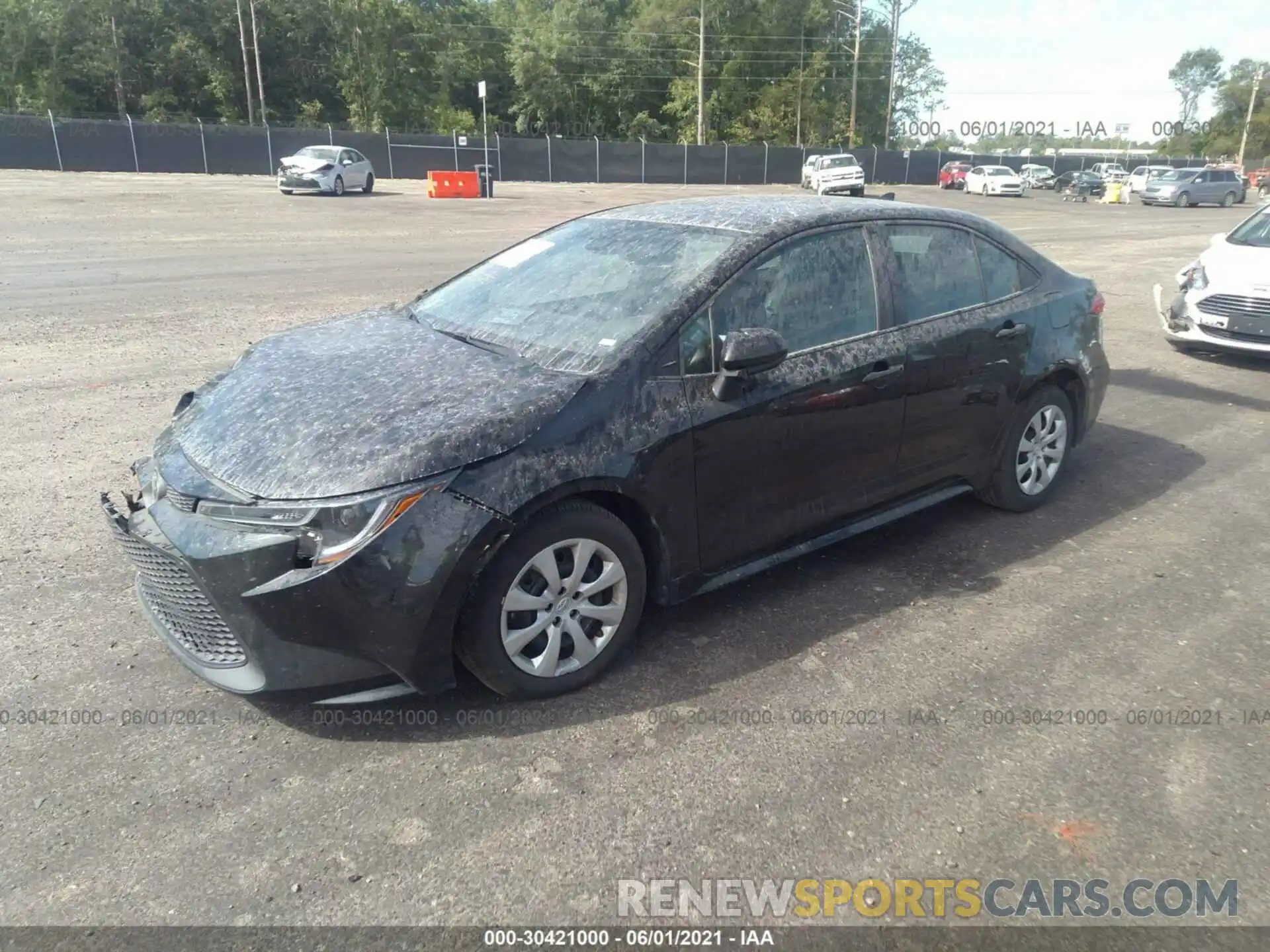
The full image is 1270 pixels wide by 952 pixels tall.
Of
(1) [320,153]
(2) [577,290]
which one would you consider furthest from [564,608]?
(1) [320,153]

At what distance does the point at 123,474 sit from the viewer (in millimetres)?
5141

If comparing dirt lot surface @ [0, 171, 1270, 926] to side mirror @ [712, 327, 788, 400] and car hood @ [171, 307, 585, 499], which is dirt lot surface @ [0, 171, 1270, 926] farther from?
side mirror @ [712, 327, 788, 400]

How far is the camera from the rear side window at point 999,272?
4.72 m

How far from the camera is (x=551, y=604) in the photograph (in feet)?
10.4

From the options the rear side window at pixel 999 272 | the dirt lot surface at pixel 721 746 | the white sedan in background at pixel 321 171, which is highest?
the white sedan in background at pixel 321 171

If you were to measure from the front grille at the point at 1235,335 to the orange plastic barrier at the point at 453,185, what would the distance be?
26.2 meters

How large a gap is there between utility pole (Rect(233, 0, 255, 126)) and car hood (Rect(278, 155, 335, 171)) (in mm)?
29827

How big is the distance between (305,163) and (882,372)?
2820cm

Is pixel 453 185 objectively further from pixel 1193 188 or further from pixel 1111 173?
pixel 1111 173

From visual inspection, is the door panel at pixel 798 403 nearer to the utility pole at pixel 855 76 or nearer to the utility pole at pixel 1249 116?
the utility pole at pixel 855 76

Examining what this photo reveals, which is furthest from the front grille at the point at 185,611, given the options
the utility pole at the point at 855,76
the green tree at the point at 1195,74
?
the green tree at the point at 1195,74

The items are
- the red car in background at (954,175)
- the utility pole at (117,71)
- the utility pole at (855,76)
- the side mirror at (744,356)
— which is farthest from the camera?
the utility pole at (855,76)

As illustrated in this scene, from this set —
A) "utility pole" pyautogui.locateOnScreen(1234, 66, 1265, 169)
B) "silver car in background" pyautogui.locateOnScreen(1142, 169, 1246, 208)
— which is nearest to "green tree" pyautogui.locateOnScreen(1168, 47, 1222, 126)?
"utility pole" pyautogui.locateOnScreen(1234, 66, 1265, 169)

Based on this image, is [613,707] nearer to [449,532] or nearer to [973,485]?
[449,532]
